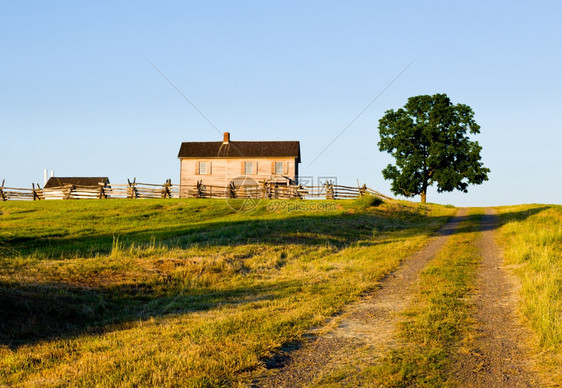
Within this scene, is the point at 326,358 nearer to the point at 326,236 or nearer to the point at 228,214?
the point at 326,236

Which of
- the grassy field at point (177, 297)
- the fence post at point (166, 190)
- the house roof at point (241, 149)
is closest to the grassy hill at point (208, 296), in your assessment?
the grassy field at point (177, 297)

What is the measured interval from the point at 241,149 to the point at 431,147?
21054 mm

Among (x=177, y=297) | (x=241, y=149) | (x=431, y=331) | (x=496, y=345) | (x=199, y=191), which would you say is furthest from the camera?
(x=241, y=149)

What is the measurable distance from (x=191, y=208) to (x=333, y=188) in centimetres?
1427

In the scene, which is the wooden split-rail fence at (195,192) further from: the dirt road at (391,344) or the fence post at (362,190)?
the dirt road at (391,344)

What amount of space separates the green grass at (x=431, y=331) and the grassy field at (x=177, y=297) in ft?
4.87

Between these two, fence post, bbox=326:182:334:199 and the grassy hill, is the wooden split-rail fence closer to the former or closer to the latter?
fence post, bbox=326:182:334:199

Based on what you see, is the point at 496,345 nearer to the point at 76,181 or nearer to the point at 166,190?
the point at 166,190

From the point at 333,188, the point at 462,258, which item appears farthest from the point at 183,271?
the point at 333,188

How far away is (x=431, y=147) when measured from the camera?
48.7m

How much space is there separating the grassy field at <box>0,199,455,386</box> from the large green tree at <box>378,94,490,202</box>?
25392mm

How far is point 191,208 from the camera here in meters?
36.1

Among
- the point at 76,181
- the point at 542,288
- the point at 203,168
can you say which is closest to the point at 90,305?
the point at 542,288

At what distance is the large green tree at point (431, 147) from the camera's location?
47.9m
